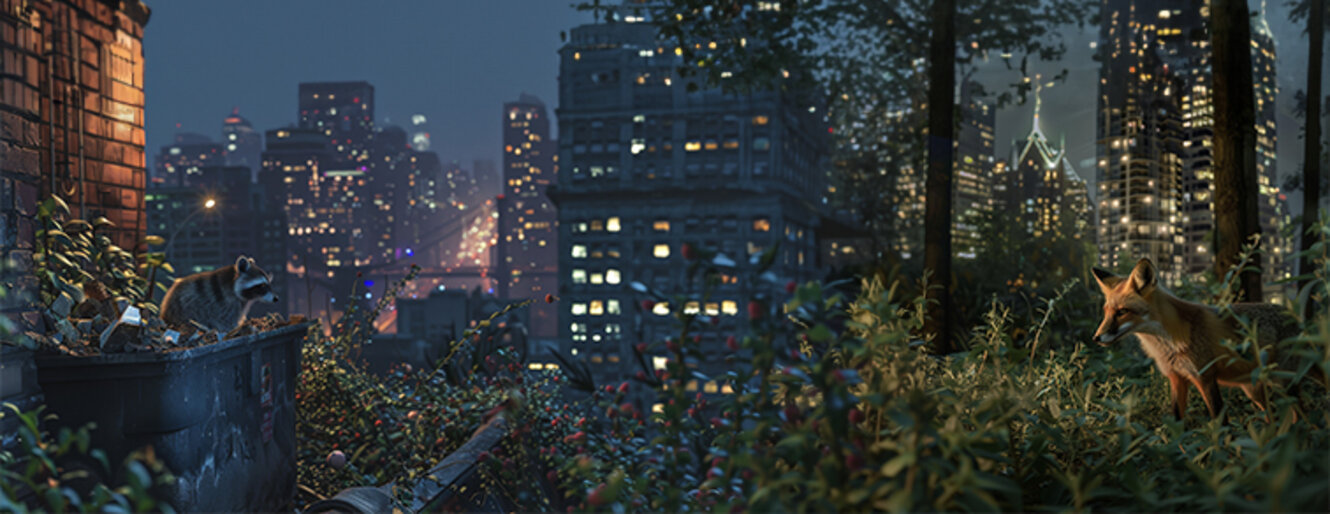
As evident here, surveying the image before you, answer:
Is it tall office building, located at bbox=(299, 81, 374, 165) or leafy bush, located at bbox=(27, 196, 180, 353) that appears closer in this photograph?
leafy bush, located at bbox=(27, 196, 180, 353)

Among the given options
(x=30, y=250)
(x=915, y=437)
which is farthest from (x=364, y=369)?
(x=915, y=437)

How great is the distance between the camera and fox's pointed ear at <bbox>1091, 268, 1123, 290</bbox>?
10.9ft

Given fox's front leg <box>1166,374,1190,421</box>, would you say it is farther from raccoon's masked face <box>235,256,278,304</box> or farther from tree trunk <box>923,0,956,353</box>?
raccoon's masked face <box>235,256,278,304</box>

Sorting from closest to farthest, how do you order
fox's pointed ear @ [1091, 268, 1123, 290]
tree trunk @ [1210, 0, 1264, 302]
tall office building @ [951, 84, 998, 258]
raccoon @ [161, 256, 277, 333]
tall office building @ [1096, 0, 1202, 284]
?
1. fox's pointed ear @ [1091, 268, 1123, 290]
2. raccoon @ [161, 256, 277, 333]
3. tree trunk @ [1210, 0, 1264, 302]
4. tall office building @ [1096, 0, 1202, 284]
5. tall office building @ [951, 84, 998, 258]

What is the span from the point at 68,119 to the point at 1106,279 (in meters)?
6.41

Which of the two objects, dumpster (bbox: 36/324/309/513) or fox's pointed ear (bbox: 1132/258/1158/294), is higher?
fox's pointed ear (bbox: 1132/258/1158/294)

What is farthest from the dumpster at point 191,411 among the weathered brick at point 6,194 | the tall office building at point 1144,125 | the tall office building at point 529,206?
the tall office building at point 529,206

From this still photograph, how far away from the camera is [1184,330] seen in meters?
3.21

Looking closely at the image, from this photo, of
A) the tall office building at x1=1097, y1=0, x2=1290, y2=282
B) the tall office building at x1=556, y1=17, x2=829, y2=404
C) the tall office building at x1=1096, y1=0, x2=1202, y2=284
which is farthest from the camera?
the tall office building at x1=556, y1=17, x2=829, y2=404

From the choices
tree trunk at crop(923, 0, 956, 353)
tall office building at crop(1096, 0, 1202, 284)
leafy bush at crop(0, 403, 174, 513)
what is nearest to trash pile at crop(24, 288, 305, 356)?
leafy bush at crop(0, 403, 174, 513)

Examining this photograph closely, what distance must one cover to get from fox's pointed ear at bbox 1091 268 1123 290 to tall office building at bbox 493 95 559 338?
10402 cm

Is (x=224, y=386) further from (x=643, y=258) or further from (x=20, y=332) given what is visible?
(x=643, y=258)

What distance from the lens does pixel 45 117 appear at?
4398 millimetres

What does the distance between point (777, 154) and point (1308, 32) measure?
4612cm
